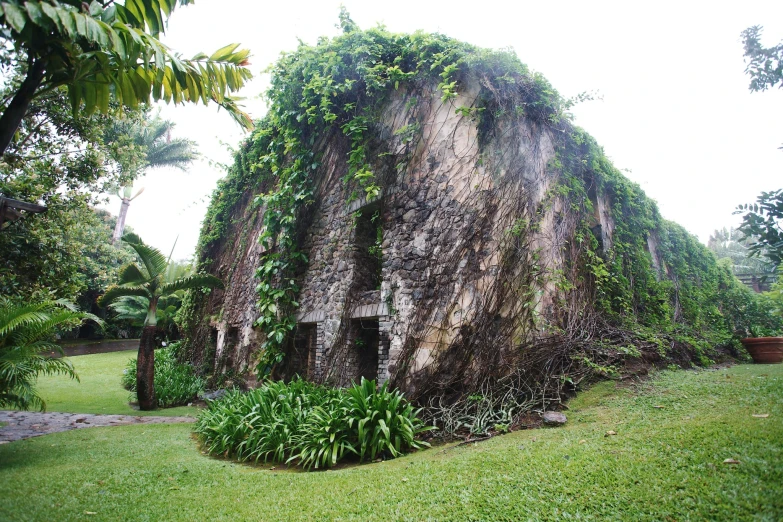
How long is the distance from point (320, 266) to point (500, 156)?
12.1 ft

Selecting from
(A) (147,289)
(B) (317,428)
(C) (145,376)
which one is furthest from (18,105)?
(A) (147,289)

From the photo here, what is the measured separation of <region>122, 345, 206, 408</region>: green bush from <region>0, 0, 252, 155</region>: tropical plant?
7.67 meters

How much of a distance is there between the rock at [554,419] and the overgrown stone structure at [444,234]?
31.2 inches

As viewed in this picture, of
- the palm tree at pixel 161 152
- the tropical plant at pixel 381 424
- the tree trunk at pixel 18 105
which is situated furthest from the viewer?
the palm tree at pixel 161 152

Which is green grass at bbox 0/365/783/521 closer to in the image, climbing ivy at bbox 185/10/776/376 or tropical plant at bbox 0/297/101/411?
tropical plant at bbox 0/297/101/411

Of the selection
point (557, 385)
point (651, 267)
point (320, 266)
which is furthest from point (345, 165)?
point (651, 267)

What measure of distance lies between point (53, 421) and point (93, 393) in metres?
3.23

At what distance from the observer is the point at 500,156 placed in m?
6.00

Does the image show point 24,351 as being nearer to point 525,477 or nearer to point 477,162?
point 525,477

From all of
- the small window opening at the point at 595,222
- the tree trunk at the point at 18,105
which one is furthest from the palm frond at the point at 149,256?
the small window opening at the point at 595,222

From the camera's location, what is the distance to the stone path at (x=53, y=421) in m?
6.06

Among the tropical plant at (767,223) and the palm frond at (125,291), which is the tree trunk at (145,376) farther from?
the tropical plant at (767,223)

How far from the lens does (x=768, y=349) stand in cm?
658

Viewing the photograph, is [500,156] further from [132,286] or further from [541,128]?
[132,286]
